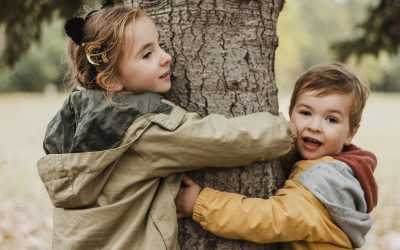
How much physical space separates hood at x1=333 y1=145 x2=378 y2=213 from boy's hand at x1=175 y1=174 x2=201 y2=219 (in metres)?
0.66

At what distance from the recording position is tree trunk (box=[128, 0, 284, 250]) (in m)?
2.11

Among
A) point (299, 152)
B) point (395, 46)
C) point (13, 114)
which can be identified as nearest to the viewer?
point (299, 152)

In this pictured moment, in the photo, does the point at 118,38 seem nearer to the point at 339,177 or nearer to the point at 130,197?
the point at 130,197

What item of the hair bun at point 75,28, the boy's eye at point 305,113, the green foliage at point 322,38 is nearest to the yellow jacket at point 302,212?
the boy's eye at point 305,113

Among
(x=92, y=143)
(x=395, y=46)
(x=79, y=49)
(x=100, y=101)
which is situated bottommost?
(x=395, y=46)

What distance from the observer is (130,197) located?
1.95 m

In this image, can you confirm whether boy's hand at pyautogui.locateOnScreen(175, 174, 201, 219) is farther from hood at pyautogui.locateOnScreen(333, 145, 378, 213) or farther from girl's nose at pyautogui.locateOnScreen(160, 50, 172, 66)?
hood at pyautogui.locateOnScreen(333, 145, 378, 213)

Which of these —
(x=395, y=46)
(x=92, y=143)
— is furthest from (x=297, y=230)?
(x=395, y=46)

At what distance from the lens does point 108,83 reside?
204 centimetres

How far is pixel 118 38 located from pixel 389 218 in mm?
5123

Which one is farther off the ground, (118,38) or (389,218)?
(118,38)

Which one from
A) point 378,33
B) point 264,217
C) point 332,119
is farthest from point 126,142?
point 378,33

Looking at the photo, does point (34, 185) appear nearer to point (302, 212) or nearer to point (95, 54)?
point (95, 54)

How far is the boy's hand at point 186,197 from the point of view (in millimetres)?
2062
